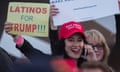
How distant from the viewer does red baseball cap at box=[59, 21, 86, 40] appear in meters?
3.55

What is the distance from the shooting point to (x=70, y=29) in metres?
3.56

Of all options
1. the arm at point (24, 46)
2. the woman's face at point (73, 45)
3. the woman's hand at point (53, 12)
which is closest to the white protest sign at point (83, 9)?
the woman's hand at point (53, 12)

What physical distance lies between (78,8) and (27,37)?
477mm

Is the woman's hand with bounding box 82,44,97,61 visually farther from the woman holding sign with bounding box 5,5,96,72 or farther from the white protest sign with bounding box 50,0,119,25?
the white protest sign with bounding box 50,0,119,25

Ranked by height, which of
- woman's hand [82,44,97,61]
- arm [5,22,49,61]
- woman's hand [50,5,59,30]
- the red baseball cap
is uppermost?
woman's hand [50,5,59,30]

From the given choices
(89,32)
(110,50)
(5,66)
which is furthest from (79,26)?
(5,66)

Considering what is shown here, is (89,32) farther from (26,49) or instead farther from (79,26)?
(26,49)

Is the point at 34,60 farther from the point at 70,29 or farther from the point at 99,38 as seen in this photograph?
the point at 99,38

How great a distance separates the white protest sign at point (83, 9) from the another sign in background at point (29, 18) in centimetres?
9

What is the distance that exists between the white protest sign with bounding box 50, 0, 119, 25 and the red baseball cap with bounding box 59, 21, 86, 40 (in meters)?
0.04

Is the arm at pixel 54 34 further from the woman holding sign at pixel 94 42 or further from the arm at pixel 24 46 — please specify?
the arm at pixel 24 46

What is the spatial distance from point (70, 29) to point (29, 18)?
0.35m

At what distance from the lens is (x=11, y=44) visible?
3656mm

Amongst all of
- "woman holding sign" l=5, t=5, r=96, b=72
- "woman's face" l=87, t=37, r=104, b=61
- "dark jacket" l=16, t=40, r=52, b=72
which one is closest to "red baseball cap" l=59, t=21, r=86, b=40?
"woman holding sign" l=5, t=5, r=96, b=72
